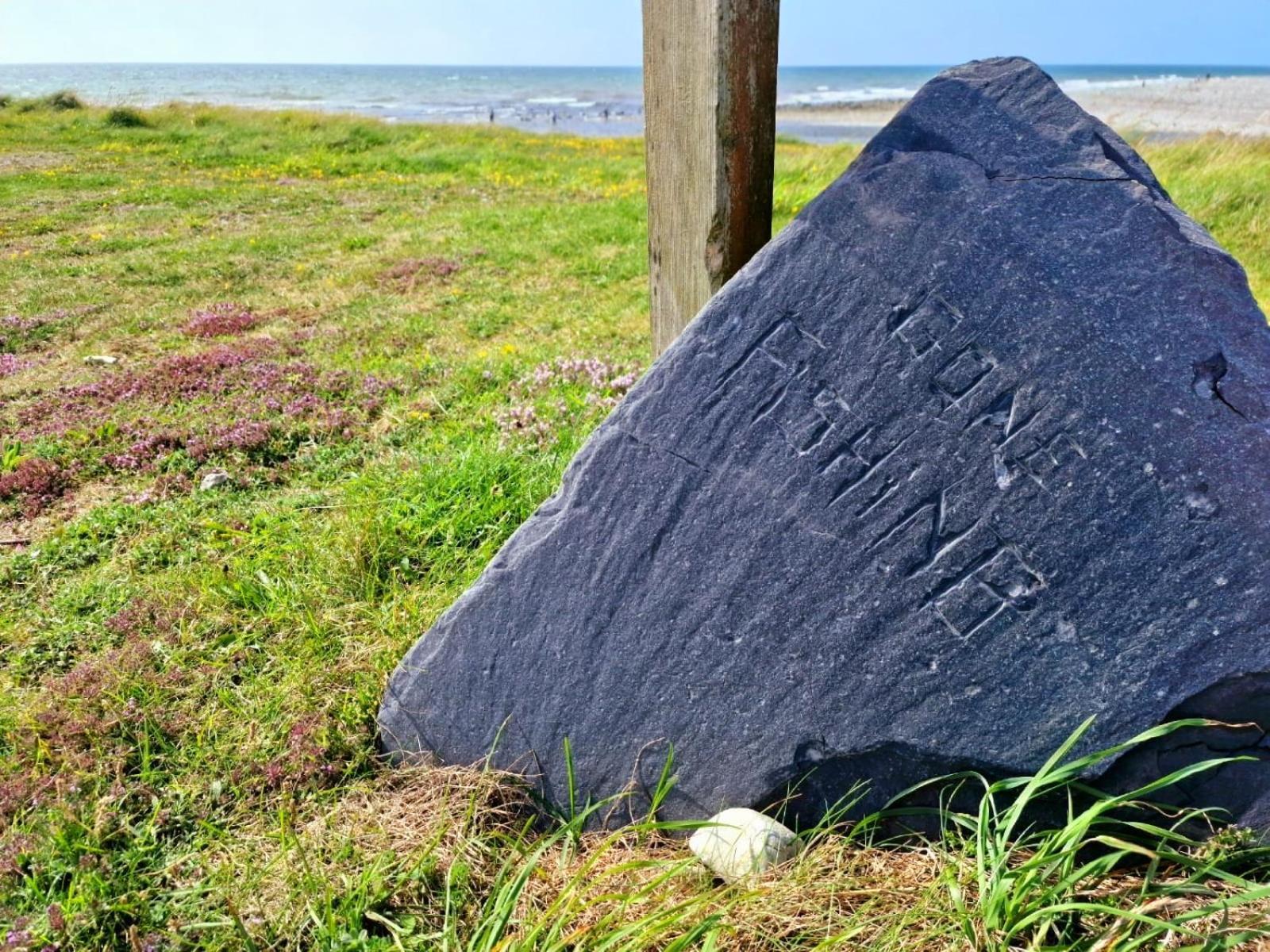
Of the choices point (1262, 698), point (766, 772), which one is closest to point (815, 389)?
point (766, 772)

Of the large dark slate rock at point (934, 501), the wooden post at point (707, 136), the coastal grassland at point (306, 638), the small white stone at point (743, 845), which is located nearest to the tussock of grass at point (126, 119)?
the coastal grassland at point (306, 638)

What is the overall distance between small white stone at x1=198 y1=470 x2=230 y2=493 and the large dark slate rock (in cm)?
258

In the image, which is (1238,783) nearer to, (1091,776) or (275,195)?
(1091,776)

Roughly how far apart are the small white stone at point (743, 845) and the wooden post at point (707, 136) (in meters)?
1.56

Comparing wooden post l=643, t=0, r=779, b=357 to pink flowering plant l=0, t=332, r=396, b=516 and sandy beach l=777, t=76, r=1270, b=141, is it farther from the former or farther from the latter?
sandy beach l=777, t=76, r=1270, b=141

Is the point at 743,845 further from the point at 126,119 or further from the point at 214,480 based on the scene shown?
the point at 126,119

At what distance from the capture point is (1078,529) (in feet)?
6.69

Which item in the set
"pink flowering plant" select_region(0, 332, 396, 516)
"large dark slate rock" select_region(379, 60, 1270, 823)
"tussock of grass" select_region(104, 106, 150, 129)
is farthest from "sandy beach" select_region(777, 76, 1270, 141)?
"tussock of grass" select_region(104, 106, 150, 129)

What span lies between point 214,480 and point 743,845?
3400mm

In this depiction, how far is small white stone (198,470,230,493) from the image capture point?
14.2ft

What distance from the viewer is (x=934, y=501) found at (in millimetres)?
2139

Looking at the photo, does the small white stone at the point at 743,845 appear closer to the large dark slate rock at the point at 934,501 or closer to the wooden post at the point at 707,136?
the large dark slate rock at the point at 934,501

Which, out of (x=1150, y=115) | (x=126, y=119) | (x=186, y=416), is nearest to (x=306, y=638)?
(x=186, y=416)

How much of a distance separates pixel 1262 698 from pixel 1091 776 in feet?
1.40
